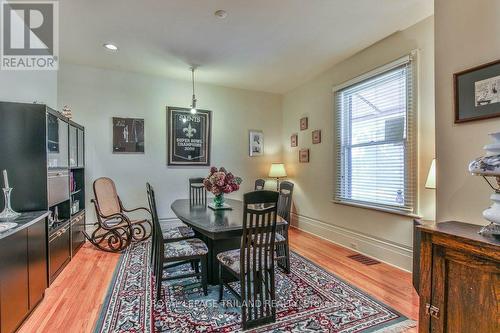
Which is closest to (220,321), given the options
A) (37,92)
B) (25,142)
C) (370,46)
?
(25,142)

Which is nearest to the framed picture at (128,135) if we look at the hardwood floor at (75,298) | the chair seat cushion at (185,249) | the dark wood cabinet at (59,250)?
the dark wood cabinet at (59,250)

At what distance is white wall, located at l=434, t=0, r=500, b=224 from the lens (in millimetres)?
1490

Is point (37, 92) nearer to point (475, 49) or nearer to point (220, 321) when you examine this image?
point (220, 321)

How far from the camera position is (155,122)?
4625mm

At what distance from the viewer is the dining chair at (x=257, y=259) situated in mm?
1938

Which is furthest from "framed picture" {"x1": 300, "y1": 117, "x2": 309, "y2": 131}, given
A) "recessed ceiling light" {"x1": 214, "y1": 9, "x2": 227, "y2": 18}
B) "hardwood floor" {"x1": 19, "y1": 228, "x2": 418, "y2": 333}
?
"recessed ceiling light" {"x1": 214, "y1": 9, "x2": 227, "y2": 18}

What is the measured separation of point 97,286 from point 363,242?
3288 millimetres

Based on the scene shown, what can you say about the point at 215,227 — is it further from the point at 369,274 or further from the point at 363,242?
the point at 363,242

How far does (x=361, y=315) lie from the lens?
6.90 feet

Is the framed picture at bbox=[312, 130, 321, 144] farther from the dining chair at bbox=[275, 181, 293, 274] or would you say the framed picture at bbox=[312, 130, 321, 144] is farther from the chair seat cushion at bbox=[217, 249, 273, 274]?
the chair seat cushion at bbox=[217, 249, 273, 274]

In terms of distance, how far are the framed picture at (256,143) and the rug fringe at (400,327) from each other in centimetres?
392

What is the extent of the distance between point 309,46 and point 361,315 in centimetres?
312

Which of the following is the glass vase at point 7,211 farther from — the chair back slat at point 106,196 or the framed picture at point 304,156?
the framed picture at point 304,156

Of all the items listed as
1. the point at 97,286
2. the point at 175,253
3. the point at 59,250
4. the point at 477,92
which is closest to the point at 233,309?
the point at 175,253
